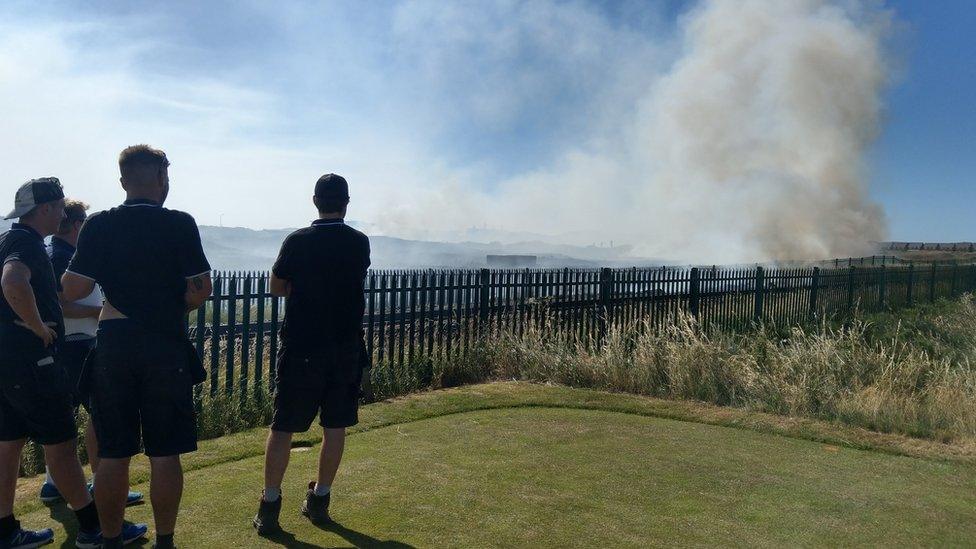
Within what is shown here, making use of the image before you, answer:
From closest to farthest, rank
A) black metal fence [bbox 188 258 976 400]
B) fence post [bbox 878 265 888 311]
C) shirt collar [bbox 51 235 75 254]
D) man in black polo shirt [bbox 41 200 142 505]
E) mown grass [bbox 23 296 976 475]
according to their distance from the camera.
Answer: man in black polo shirt [bbox 41 200 142 505] < shirt collar [bbox 51 235 75 254] < mown grass [bbox 23 296 976 475] < black metal fence [bbox 188 258 976 400] < fence post [bbox 878 265 888 311]

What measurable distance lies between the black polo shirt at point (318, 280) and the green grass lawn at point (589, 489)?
104 centimetres

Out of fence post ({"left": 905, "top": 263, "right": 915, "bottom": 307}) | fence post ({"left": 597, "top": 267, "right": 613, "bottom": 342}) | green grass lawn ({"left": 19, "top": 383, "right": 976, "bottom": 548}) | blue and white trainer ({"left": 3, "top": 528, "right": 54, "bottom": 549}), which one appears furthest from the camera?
fence post ({"left": 905, "top": 263, "right": 915, "bottom": 307})

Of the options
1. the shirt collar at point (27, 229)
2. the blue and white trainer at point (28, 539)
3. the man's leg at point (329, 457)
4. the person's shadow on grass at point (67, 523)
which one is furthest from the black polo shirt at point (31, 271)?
the man's leg at point (329, 457)

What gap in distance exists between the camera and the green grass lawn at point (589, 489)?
3633 millimetres

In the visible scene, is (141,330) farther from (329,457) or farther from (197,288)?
(329,457)

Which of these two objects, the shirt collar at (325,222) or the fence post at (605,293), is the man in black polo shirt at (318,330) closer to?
the shirt collar at (325,222)

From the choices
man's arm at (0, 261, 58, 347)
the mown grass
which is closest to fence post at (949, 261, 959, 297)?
the mown grass

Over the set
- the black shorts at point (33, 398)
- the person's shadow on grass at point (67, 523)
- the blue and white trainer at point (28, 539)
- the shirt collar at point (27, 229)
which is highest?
the shirt collar at point (27, 229)

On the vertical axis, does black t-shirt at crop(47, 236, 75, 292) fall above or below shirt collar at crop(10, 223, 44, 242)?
below

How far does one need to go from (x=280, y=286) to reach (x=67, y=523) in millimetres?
1774

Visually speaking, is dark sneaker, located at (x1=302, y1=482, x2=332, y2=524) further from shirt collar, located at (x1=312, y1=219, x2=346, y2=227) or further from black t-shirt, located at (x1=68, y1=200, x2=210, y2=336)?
shirt collar, located at (x1=312, y1=219, x2=346, y2=227)

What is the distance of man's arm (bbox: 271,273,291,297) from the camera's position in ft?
12.4

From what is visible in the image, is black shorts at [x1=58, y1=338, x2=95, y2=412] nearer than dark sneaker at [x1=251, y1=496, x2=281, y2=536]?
No

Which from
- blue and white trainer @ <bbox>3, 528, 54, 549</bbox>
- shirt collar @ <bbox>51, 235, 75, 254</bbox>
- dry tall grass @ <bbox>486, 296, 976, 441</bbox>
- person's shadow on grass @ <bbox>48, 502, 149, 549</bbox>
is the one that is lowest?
person's shadow on grass @ <bbox>48, 502, 149, 549</bbox>
